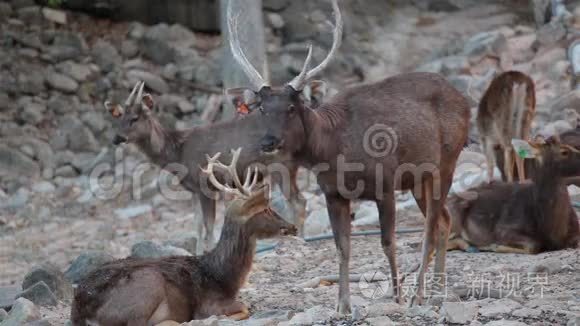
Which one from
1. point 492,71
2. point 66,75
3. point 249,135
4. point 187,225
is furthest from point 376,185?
point 66,75

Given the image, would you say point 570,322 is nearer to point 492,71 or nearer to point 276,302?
point 276,302

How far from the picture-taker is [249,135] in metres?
12.2

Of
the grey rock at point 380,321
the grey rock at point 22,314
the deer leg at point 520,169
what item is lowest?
the grey rock at point 22,314

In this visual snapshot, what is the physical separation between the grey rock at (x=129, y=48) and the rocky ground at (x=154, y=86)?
0.04 meters

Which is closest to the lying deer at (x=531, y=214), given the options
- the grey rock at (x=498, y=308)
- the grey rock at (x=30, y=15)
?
the grey rock at (x=498, y=308)

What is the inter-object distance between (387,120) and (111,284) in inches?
92.5

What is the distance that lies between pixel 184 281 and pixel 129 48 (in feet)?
38.9

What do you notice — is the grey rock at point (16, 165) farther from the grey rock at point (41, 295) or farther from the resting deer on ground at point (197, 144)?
the grey rock at point (41, 295)

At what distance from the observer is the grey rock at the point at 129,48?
19031 mm

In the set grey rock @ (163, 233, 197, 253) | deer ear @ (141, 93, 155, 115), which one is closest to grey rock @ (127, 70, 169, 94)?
deer ear @ (141, 93, 155, 115)

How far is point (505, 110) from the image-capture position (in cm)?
1398

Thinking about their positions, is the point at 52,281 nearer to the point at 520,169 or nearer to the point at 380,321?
the point at 380,321

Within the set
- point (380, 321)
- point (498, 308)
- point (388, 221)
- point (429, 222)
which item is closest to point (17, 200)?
point (429, 222)

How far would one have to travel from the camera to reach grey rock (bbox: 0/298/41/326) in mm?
7648
